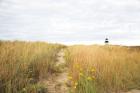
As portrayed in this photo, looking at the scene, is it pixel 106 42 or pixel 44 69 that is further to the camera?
pixel 106 42

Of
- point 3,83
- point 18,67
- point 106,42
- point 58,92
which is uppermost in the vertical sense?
point 106,42

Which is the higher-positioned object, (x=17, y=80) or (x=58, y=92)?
(x=17, y=80)

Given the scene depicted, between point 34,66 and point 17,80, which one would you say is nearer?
point 17,80

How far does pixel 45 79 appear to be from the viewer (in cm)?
497

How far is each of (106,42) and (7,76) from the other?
Result: 1950cm

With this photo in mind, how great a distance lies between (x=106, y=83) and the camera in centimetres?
436

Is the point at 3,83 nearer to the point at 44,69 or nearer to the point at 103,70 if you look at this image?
the point at 44,69

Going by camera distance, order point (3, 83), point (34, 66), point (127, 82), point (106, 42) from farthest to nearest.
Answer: point (106, 42), point (34, 66), point (127, 82), point (3, 83)

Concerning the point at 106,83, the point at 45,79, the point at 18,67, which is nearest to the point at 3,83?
the point at 18,67

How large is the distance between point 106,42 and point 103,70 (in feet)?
58.9

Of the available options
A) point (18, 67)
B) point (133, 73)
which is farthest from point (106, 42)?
point (18, 67)

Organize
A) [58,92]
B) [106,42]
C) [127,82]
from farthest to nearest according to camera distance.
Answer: [106,42] → [127,82] → [58,92]

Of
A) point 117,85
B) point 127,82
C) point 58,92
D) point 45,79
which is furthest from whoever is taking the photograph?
point 45,79

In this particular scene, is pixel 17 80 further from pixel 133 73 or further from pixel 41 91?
pixel 133 73
